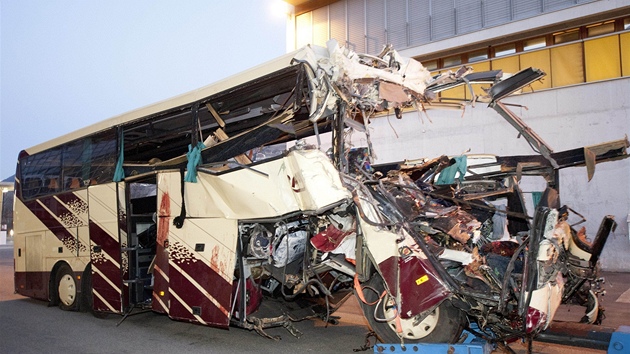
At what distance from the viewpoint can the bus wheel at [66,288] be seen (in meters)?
9.20

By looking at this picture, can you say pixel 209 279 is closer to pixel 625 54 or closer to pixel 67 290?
pixel 67 290

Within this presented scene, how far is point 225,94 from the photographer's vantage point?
663 cm

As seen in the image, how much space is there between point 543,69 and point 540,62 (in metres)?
0.40

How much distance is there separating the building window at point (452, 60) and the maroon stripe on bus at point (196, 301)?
13.6 metres

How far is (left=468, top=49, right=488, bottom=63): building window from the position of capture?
16875 mm

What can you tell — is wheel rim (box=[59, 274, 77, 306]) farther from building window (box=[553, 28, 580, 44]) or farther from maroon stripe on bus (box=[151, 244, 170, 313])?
building window (box=[553, 28, 580, 44])

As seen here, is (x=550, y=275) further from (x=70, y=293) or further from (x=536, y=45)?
(x=536, y=45)

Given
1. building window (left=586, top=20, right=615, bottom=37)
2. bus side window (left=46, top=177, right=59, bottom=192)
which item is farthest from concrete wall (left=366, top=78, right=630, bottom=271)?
bus side window (left=46, top=177, right=59, bottom=192)

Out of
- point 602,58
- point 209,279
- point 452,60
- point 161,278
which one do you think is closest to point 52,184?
point 161,278

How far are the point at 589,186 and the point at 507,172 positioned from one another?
29.4 feet

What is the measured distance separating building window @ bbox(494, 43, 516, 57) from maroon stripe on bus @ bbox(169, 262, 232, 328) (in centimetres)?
1352

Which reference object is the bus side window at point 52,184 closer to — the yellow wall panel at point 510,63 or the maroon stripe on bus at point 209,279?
the maroon stripe on bus at point 209,279

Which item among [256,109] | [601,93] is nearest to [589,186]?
[601,93]

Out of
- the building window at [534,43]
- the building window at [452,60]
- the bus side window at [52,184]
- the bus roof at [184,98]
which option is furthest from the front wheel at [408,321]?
the building window at [452,60]
